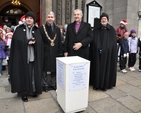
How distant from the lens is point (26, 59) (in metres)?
3.10

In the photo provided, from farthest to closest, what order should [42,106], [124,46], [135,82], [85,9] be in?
[85,9] < [124,46] < [135,82] < [42,106]

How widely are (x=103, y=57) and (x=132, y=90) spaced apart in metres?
1.19

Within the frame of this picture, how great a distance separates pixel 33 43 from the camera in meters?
3.12

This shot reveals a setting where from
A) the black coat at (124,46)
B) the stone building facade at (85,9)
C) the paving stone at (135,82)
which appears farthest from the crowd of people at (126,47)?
the stone building facade at (85,9)

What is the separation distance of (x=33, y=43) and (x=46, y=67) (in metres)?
0.77

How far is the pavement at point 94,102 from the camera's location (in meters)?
2.86

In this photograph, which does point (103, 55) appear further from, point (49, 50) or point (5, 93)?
point (5, 93)

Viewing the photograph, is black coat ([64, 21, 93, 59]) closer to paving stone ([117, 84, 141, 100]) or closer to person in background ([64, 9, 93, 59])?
person in background ([64, 9, 93, 59])

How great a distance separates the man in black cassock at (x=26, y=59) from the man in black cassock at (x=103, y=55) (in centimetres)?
141

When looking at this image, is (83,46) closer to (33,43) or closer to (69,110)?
(33,43)

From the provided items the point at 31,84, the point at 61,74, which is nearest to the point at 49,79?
the point at 31,84

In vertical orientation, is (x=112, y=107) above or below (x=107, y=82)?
below

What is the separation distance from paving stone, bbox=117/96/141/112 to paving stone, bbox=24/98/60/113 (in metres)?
1.43

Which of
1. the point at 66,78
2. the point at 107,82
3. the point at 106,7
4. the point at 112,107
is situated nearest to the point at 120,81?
the point at 107,82
